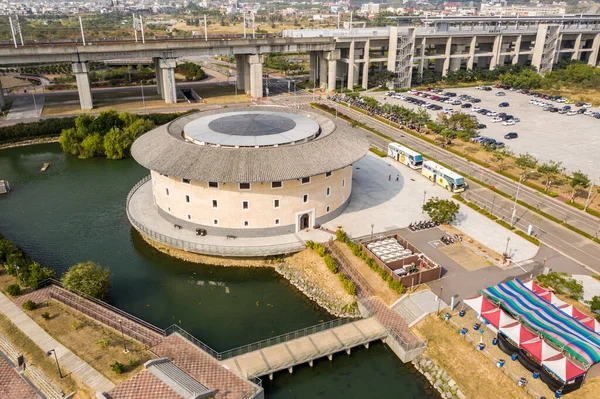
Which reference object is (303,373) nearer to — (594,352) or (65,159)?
(594,352)

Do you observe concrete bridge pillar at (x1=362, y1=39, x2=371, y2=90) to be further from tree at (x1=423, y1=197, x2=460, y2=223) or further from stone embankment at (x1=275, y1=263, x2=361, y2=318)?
stone embankment at (x1=275, y1=263, x2=361, y2=318)

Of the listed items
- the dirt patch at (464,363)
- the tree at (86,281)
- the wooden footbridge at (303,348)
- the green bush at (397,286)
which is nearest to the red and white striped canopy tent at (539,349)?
the dirt patch at (464,363)

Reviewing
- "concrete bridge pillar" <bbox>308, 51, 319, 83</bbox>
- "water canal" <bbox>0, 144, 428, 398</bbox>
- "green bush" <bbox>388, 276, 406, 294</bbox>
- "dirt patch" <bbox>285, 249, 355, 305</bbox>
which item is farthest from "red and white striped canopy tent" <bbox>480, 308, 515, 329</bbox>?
"concrete bridge pillar" <bbox>308, 51, 319, 83</bbox>

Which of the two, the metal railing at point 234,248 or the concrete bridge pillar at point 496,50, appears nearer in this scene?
the metal railing at point 234,248

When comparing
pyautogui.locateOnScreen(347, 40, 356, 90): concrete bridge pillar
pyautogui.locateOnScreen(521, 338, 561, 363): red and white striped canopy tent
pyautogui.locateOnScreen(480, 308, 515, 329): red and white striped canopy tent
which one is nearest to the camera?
pyautogui.locateOnScreen(521, 338, 561, 363): red and white striped canopy tent

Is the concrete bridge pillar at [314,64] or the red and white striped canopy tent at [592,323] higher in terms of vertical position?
the concrete bridge pillar at [314,64]

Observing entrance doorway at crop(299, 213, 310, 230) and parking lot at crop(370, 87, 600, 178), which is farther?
parking lot at crop(370, 87, 600, 178)

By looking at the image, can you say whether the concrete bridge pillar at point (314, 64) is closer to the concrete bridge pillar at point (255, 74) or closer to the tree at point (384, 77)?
the tree at point (384, 77)
